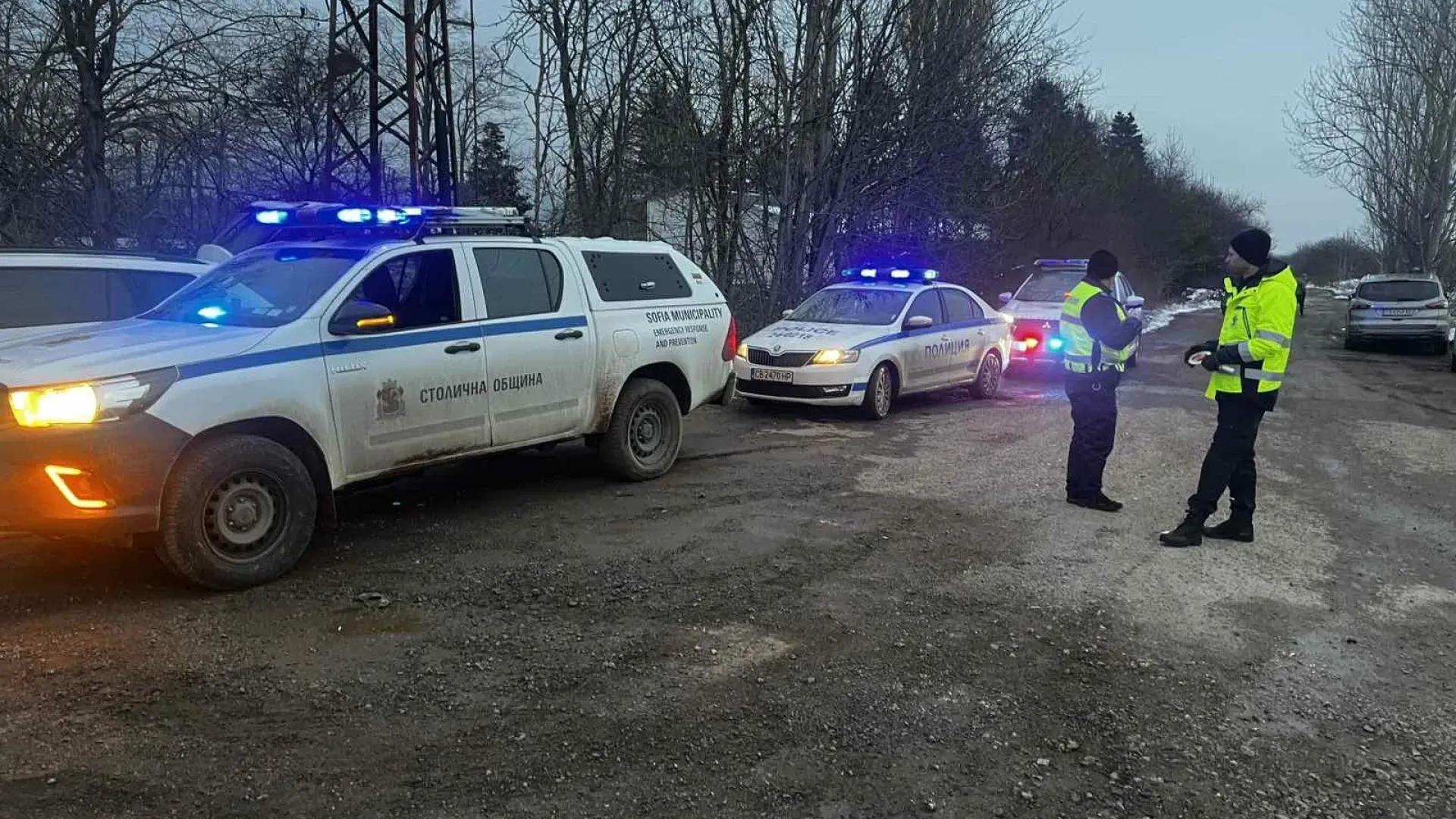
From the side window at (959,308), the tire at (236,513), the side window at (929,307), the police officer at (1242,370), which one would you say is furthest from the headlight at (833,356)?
the tire at (236,513)

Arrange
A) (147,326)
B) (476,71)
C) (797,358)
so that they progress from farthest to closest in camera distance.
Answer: (476,71) < (797,358) < (147,326)

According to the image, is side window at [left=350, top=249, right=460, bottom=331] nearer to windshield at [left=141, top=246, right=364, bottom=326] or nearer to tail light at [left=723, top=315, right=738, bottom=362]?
windshield at [left=141, top=246, right=364, bottom=326]

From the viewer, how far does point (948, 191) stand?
1877 cm

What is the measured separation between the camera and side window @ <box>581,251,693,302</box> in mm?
7039

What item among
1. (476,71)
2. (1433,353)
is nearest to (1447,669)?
(1433,353)

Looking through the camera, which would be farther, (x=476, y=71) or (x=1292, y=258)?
(x=1292, y=258)

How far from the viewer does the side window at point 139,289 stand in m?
6.89

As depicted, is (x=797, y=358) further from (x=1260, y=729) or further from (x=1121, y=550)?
(x=1260, y=729)

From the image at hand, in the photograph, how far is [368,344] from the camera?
210 inches

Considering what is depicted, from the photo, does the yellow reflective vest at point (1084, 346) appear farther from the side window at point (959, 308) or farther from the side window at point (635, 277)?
the side window at point (959, 308)

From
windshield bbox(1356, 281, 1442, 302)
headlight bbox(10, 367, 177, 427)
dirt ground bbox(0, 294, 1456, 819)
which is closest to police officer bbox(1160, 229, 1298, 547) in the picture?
dirt ground bbox(0, 294, 1456, 819)

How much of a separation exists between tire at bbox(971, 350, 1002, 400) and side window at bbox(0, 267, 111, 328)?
9.49 meters

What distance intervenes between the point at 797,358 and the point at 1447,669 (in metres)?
6.92

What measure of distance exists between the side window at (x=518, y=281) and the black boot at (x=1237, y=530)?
4.55m
